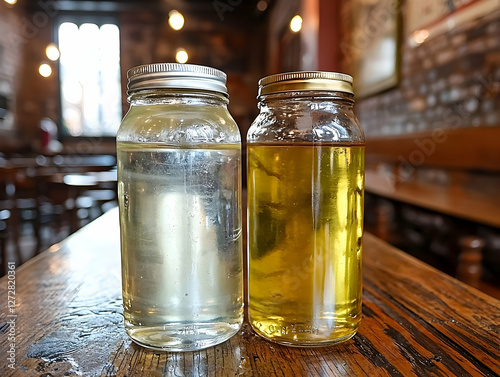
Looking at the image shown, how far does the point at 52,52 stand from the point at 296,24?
390 cm

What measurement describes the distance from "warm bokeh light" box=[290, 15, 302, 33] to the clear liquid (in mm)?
4662

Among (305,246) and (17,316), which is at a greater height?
(305,246)

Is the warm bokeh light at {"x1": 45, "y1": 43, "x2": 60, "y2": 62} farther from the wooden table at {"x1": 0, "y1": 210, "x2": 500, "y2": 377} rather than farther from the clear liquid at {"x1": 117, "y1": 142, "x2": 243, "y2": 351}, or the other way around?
the clear liquid at {"x1": 117, "y1": 142, "x2": 243, "y2": 351}

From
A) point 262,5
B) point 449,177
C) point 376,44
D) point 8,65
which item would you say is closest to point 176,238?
point 449,177

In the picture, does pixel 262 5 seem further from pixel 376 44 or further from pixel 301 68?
pixel 376 44

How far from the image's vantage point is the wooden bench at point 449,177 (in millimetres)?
1562

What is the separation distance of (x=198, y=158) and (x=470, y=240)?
1374 mm

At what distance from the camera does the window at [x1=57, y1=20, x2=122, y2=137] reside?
6.85 m

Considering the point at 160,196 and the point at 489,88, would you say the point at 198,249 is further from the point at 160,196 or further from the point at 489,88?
the point at 489,88

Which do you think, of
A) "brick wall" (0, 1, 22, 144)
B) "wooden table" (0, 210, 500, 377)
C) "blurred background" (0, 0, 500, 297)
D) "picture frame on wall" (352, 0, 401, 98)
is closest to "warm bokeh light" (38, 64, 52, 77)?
"blurred background" (0, 0, 500, 297)

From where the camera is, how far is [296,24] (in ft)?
16.0

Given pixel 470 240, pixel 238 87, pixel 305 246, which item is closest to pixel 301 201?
pixel 305 246

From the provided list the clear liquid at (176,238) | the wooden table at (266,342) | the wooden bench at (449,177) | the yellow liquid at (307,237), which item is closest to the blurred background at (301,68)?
the wooden bench at (449,177)

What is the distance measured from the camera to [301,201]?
473mm
